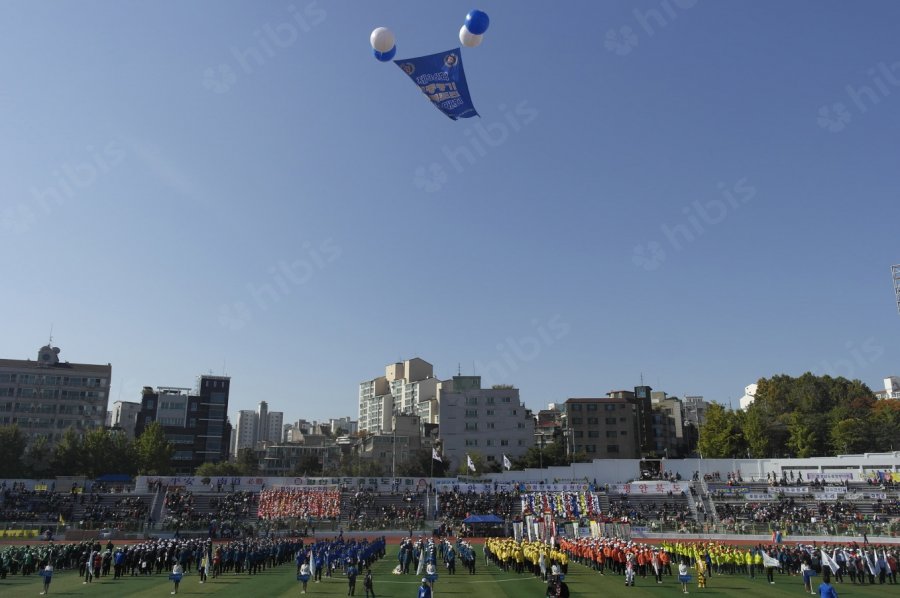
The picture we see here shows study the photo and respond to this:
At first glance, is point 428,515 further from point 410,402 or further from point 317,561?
point 410,402

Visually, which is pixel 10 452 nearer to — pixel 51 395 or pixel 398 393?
pixel 51 395

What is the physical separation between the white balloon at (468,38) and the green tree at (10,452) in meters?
88.5

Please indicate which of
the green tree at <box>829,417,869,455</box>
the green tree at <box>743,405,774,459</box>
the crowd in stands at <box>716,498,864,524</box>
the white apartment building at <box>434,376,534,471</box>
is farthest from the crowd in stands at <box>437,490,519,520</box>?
the green tree at <box>829,417,869,455</box>

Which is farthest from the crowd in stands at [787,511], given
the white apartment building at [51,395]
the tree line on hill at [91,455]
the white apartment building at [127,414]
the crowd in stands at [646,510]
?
the white apartment building at [127,414]

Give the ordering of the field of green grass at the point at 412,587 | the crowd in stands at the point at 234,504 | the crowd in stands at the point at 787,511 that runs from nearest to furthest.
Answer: the field of green grass at the point at 412,587 < the crowd in stands at the point at 787,511 < the crowd in stands at the point at 234,504

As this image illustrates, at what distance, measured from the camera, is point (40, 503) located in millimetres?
62094

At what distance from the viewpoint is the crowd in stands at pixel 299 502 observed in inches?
2559

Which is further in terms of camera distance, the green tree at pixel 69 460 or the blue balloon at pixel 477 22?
the green tree at pixel 69 460

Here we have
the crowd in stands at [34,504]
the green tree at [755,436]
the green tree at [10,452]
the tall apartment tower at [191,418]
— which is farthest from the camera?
the tall apartment tower at [191,418]

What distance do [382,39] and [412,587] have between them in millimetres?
21836

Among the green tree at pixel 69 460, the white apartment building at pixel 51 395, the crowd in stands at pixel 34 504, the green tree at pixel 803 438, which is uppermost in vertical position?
the white apartment building at pixel 51 395

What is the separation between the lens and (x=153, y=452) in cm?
9038

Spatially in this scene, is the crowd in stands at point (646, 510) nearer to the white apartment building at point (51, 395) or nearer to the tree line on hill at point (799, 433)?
the tree line on hill at point (799, 433)

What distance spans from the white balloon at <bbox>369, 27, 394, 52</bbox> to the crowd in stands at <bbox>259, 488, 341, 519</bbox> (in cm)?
5305
